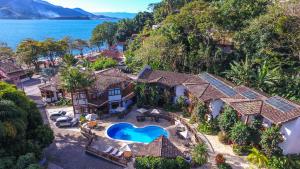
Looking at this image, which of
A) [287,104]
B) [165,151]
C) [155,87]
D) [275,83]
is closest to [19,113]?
[165,151]

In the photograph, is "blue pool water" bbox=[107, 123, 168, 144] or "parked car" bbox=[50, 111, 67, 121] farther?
"parked car" bbox=[50, 111, 67, 121]

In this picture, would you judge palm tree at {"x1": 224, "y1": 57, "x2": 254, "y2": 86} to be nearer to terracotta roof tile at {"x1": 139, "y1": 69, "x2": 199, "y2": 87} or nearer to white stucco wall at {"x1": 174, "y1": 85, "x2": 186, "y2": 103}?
terracotta roof tile at {"x1": 139, "y1": 69, "x2": 199, "y2": 87}

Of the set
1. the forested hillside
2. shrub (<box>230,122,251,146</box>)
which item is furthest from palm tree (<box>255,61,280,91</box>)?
shrub (<box>230,122,251,146</box>)

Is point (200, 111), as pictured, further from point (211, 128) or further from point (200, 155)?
point (200, 155)

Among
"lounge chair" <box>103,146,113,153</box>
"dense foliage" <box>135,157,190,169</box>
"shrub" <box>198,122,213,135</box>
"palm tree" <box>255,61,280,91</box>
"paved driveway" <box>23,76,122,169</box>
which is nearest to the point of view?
"dense foliage" <box>135,157,190,169</box>

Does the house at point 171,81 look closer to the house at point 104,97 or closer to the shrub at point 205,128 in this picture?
the house at point 104,97

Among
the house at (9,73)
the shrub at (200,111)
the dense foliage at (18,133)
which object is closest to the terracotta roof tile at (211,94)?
the shrub at (200,111)

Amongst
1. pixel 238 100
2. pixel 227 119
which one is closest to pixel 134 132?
pixel 227 119
